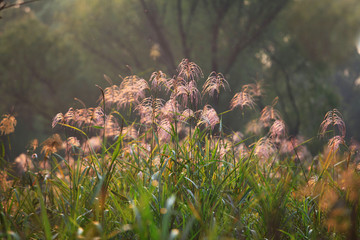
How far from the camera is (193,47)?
16406 mm

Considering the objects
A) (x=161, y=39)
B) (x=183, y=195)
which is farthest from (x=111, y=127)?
(x=161, y=39)

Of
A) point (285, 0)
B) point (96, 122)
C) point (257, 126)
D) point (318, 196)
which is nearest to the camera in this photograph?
point (318, 196)

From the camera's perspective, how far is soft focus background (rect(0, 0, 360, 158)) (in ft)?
52.0

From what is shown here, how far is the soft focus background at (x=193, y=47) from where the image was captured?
52.0 ft

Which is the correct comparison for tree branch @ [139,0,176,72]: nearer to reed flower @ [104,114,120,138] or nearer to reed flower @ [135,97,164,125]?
reed flower @ [104,114,120,138]

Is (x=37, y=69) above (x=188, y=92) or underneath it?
above

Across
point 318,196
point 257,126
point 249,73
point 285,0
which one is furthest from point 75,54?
point 318,196

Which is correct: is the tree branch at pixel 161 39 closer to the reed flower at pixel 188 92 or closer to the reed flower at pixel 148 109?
the reed flower at pixel 148 109

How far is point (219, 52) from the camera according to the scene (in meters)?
16.1

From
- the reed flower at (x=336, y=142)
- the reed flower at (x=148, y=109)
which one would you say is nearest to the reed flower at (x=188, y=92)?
the reed flower at (x=148, y=109)

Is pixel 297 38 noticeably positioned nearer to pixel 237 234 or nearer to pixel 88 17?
pixel 88 17

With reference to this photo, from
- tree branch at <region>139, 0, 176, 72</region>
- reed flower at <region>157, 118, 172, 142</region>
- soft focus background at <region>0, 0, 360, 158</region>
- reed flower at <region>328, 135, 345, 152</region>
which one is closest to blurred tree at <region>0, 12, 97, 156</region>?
soft focus background at <region>0, 0, 360, 158</region>

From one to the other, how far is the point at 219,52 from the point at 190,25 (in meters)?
2.00

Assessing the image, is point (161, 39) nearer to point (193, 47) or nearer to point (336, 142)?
point (193, 47)
